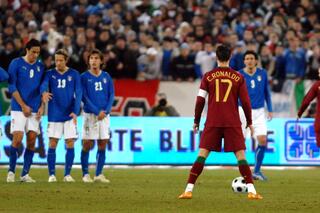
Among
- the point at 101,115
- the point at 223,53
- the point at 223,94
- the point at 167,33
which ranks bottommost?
the point at 101,115

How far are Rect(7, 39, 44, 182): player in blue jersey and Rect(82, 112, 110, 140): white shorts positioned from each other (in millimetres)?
941

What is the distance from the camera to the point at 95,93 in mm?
18875

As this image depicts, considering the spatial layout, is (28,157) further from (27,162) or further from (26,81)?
(26,81)

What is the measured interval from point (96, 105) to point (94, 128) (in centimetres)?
44

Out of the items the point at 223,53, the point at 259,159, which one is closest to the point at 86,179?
the point at 259,159

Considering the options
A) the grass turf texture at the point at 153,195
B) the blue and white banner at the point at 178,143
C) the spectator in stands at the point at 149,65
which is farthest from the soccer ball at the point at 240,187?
the spectator in stands at the point at 149,65

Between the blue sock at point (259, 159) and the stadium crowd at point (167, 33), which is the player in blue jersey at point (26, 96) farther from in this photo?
the stadium crowd at point (167, 33)

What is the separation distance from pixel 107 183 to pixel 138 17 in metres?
13.1

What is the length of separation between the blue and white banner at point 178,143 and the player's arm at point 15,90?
6.76 m

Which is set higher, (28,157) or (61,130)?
(61,130)

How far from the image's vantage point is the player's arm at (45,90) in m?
18.3

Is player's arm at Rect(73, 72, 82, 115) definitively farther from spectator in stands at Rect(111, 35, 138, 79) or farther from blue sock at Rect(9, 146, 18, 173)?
spectator in stands at Rect(111, 35, 138, 79)

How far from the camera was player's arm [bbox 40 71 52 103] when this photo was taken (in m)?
18.3

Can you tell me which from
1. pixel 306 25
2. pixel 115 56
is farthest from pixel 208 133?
pixel 306 25
